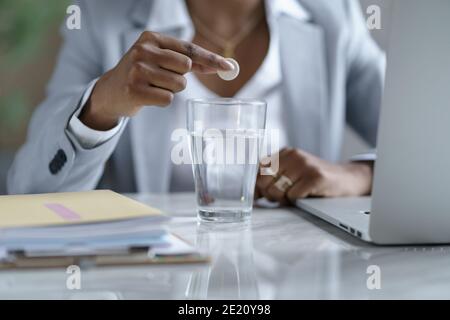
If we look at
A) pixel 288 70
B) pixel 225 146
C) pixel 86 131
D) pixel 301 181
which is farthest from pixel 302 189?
pixel 288 70

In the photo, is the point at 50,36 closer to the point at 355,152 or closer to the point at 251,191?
the point at 355,152

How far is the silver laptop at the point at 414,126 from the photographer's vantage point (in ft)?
2.12

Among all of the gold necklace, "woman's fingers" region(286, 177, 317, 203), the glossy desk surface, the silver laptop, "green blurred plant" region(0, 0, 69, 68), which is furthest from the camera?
"green blurred plant" region(0, 0, 69, 68)

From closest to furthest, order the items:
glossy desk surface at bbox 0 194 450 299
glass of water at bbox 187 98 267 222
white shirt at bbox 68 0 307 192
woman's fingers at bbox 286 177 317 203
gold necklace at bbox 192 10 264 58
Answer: glossy desk surface at bbox 0 194 450 299
glass of water at bbox 187 98 267 222
woman's fingers at bbox 286 177 317 203
white shirt at bbox 68 0 307 192
gold necklace at bbox 192 10 264 58

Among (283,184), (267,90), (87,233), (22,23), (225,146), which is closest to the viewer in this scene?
(87,233)

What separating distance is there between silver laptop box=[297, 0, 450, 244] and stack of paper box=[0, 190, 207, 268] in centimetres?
23

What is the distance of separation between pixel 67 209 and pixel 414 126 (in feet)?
1.18

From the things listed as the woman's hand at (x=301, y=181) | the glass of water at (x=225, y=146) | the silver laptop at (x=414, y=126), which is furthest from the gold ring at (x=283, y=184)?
the silver laptop at (x=414, y=126)

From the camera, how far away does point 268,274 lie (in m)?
0.61

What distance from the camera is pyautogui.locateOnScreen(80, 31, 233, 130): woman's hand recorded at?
856mm

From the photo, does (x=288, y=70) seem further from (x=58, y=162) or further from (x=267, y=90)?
(x=58, y=162)

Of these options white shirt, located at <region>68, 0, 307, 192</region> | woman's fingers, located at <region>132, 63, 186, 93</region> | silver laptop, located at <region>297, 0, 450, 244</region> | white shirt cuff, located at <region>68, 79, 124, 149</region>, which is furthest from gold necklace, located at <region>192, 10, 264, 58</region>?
silver laptop, located at <region>297, 0, 450, 244</region>

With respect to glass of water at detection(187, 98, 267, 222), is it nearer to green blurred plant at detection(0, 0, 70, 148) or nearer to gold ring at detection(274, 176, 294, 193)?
gold ring at detection(274, 176, 294, 193)

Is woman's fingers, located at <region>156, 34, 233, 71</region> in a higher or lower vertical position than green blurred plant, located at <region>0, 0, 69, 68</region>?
lower
